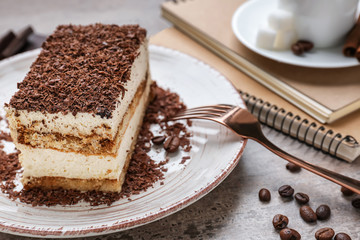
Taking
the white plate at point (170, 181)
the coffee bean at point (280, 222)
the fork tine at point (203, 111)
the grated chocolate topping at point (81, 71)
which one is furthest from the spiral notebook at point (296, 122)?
the grated chocolate topping at point (81, 71)

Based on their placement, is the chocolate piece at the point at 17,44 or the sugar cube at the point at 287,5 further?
the chocolate piece at the point at 17,44

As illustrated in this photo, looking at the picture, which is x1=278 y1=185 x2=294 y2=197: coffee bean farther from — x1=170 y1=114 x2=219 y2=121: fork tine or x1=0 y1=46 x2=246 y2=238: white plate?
x1=170 y1=114 x2=219 y2=121: fork tine

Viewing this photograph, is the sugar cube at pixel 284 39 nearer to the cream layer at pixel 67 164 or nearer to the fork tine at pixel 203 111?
the fork tine at pixel 203 111

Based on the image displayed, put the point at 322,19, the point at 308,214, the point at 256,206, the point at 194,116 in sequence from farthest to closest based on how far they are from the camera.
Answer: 1. the point at 322,19
2. the point at 194,116
3. the point at 256,206
4. the point at 308,214

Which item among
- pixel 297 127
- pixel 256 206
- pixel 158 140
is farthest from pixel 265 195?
pixel 158 140

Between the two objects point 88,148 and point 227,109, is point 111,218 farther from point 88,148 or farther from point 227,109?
point 227,109

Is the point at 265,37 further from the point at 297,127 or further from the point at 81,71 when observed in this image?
the point at 81,71

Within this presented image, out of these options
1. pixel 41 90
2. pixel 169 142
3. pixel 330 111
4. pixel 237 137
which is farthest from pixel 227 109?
pixel 41 90
